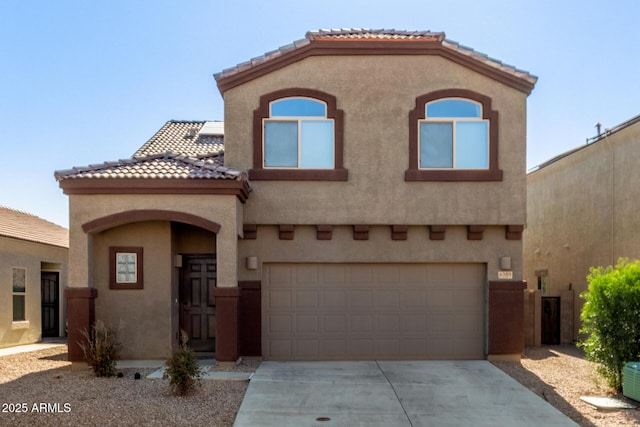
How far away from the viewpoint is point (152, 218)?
11.2m

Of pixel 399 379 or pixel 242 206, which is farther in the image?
pixel 242 206

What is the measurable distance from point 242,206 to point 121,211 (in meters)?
2.46

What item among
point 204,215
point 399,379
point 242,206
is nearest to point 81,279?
point 204,215

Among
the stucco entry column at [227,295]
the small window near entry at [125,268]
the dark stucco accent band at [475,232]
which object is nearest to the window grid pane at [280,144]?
the stucco entry column at [227,295]

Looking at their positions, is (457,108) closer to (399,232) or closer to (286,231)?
(399,232)

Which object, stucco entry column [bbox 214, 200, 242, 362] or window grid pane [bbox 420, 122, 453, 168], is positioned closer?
stucco entry column [bbox 214, 200, 242, 362]

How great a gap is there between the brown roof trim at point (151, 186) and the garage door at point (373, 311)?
2420mm

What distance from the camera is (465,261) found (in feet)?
41.2

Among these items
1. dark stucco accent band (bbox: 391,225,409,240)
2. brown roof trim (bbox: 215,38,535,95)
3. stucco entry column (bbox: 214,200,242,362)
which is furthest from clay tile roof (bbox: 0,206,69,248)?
dark stucco accent band (bbox: 391,225,409,240)

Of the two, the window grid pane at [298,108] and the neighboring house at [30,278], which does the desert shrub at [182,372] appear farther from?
the neighboring house at [30,278]

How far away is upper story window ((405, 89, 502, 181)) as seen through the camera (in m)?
12.4

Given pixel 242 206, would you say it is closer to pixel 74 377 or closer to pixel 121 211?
pixel 121 211

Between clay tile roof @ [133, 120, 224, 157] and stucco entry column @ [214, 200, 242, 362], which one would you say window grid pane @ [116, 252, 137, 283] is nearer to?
stucco entry column @ [214, 200, 242, 362]

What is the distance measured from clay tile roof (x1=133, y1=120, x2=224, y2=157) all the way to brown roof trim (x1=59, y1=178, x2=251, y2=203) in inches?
120
